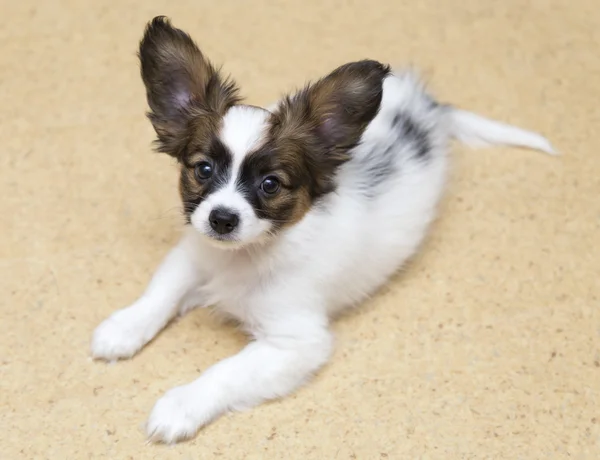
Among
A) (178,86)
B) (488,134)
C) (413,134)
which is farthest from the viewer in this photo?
(488,134)

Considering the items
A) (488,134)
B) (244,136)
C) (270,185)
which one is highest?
(244,136)

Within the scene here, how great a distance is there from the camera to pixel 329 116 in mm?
2480

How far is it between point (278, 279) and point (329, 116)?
562mm

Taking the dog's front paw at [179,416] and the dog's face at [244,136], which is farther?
the dog's front paw at [179,416]

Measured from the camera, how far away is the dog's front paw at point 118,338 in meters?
2.73

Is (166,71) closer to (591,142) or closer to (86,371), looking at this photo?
(86,371)

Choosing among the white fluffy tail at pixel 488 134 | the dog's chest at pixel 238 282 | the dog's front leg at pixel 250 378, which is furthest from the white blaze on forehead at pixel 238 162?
the white fluffy tail at pixel 488 134

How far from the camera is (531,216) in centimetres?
329

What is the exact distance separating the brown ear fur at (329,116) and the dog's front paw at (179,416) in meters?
0.75

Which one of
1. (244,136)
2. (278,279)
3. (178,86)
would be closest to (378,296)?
(278,279)

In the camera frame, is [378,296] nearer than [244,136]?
No

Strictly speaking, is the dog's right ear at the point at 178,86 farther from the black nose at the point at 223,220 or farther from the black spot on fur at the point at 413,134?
the black spot on fur at the point at 413,134

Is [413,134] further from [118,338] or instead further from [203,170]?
[118,338]

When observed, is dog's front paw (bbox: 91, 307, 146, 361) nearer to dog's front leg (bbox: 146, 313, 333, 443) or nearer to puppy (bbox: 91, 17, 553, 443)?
puppy (bbox: 91, 17, 553, 443)
